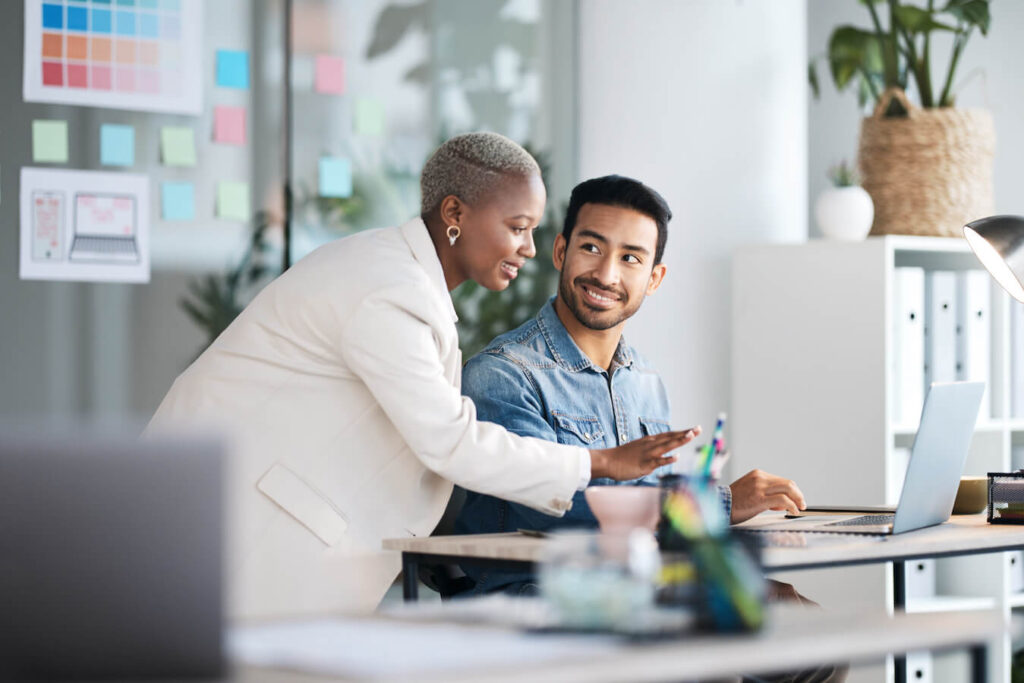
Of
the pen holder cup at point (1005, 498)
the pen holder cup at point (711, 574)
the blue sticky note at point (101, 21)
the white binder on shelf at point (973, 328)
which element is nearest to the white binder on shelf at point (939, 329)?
the white binder on shelf at point (973, 328)

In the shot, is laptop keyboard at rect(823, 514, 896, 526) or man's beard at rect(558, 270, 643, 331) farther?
man's beard at rect(558, 270, 643, 331)

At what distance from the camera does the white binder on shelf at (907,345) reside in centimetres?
362

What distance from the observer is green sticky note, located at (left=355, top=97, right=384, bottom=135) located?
338 centimetres

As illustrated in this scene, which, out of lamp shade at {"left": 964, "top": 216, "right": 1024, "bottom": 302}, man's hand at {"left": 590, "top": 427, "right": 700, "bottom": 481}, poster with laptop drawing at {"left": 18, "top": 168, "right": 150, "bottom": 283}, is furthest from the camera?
poster with laptop drawing at {"left": 18, "top": 168, "right": 150, "bottom": 283}

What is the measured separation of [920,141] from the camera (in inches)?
148

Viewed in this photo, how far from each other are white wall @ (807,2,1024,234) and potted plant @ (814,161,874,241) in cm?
78

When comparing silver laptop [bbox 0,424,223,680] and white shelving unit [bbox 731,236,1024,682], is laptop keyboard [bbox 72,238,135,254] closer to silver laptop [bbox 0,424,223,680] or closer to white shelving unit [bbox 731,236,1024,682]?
white shelving unit [bbox 731,236,1024,682]

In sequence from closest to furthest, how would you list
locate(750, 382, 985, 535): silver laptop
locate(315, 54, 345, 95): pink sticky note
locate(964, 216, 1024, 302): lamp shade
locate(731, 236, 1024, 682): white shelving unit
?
locate(750, 382, 985, 535): silver laptop < locate(964, 216, 1024, 302): lamp shade < locate(315, 54, 345, 95): pink sticky note < locate(731, 236, 1024, 682): white shelving unit

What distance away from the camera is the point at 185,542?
1046mm

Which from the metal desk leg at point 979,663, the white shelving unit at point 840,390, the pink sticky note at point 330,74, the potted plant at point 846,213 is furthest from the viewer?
the potted plant at point 846,213

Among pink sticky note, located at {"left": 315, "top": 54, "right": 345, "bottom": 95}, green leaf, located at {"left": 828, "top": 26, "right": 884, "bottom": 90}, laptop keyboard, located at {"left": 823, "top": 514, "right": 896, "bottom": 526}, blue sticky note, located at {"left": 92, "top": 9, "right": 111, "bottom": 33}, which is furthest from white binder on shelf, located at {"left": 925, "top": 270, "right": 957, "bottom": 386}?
blue sticky note, located at {"left": 92, "top": 9, "right": 111, "bottom": 33}

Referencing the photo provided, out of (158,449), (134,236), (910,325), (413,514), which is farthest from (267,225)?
(158,449)

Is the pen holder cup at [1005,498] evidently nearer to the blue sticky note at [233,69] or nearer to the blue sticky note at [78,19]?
the blue sticky note at [233,69]

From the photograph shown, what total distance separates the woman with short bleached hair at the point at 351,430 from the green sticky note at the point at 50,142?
3.05 feet
